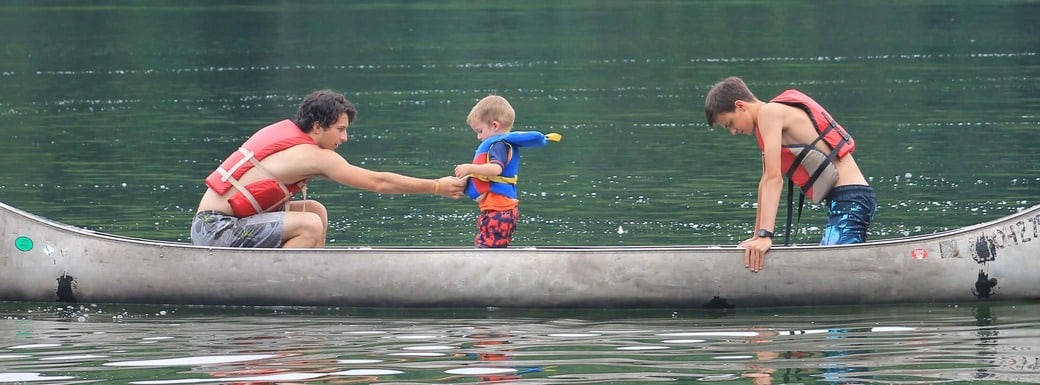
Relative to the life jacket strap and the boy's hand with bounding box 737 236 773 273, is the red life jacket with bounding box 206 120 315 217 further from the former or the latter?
the boy's hand with bounding box 737 236 773 273

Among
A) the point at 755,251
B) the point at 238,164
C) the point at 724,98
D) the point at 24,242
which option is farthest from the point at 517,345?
the point at 24,242

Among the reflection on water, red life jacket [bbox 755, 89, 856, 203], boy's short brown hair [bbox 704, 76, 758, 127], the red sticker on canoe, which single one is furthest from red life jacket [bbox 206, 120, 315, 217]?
the red sticker on canoe

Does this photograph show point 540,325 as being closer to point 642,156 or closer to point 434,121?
point 642,156

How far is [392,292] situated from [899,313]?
2911 mm

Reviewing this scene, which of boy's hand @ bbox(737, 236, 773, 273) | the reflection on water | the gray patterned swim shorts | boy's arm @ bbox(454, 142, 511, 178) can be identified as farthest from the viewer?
the gray patterned swim shorts

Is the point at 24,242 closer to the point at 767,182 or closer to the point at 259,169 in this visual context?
the point at 259,169

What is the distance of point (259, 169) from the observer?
10820mm

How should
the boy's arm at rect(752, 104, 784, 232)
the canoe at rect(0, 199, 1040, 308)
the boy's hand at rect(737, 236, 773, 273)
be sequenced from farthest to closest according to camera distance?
1. the canoe at rect(0, 199, 1040, 308)
2. the boy's hand at rect(737, 236, 773, 273)
3. the boy's arm at rect(752, 104, 784, 232)

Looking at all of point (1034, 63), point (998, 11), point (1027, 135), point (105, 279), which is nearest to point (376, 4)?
point (998, 11)

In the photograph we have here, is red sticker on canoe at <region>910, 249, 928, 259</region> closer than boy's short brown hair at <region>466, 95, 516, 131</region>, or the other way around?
red sticker on canoe at <region>910, 249, 928, 259</region>

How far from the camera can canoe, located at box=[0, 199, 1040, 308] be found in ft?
34.4

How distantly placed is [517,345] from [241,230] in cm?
219

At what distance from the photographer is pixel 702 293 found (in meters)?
10.5

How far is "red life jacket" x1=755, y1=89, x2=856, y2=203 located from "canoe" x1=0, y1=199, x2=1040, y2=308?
0.41 m
